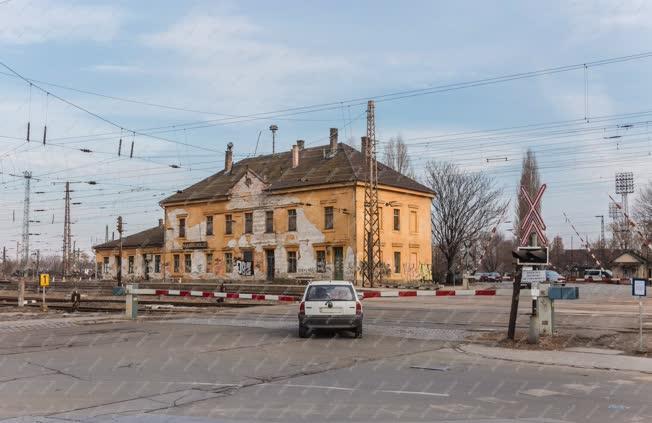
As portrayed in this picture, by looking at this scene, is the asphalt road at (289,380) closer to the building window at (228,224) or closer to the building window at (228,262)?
the building window at (228,262)

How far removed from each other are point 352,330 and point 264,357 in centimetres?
435

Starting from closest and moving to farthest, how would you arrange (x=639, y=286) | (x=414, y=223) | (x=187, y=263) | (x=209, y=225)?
1. (x=639, y=286)
2. (x=414, y=223)
3. (x=209, y=225)
4. (x=187, y=263)

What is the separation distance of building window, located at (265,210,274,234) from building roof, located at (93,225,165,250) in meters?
15.6

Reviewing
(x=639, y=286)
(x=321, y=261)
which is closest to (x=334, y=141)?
(x=321, y=261)

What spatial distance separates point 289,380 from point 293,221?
48.9 m

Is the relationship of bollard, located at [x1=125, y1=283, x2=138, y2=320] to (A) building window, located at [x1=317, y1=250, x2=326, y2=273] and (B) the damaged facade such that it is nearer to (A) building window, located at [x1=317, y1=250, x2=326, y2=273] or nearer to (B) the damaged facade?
(B) the damaged facade

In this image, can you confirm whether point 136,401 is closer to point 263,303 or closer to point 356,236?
point 263,303

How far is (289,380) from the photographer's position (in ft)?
36.6

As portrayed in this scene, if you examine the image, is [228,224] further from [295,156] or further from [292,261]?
[295,156]

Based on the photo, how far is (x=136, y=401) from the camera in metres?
9.23

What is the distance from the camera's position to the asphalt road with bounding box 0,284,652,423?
8.49m

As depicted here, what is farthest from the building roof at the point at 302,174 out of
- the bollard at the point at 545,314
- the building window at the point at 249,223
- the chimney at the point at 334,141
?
the bollard at the point at 545,314

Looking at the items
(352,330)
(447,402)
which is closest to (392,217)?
(352,330)

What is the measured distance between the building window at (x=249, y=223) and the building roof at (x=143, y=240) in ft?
43.1
